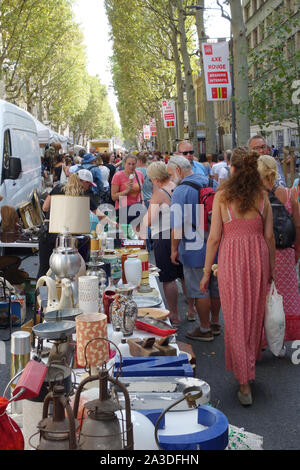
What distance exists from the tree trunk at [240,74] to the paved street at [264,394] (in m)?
7.29

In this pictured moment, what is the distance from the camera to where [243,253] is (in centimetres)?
458

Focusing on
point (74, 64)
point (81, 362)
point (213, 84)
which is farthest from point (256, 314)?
point (74, 64)

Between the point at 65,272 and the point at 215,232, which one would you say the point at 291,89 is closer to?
the point at 215,232

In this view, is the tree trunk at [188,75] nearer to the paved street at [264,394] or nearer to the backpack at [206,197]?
the backpack at [206,197]

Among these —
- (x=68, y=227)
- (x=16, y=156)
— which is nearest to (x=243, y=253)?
(x=68, y=227)

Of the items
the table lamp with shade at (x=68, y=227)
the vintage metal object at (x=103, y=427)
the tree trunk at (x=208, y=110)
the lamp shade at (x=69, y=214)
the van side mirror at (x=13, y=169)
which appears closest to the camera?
the vintage metal object at (x=103, y=427)

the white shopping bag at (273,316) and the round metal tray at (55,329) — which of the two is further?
the white shopping bag at (273,316)

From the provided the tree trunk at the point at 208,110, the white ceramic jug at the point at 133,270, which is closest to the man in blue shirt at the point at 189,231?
the white ceramic jug at the point at 133,270

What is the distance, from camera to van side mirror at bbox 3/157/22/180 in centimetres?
966

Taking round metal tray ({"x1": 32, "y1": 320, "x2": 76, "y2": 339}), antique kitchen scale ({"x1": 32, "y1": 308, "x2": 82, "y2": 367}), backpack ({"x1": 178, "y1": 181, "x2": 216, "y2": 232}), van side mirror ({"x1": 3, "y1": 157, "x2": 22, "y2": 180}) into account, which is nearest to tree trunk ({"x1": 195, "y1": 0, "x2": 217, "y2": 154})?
van side mirror ({"x1": 3, "y1": 157, "x2": 22, "y2": 180})

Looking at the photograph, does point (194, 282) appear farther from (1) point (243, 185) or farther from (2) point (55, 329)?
(2) point (55, 329)

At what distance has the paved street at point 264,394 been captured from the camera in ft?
13.8

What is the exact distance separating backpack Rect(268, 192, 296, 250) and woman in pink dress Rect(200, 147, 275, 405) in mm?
785

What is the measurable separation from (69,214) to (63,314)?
34.9 inches
